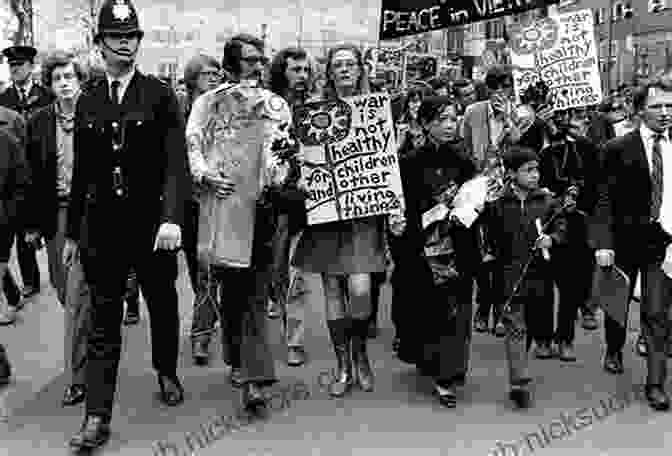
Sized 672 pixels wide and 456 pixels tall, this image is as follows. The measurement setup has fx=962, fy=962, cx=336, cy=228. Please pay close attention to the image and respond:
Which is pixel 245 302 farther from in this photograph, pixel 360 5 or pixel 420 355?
pixel 360 5

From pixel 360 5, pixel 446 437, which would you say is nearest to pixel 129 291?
pixel 446 437

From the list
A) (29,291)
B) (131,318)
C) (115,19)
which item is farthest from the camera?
(29,291)

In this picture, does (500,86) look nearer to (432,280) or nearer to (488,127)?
(488,127)

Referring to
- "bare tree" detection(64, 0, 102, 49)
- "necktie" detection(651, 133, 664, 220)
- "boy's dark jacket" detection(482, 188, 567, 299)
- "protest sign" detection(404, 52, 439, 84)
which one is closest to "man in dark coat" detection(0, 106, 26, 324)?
"boy's dark jacket" detection(482, 188, 567, 299)

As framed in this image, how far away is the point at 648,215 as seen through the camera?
563 cm

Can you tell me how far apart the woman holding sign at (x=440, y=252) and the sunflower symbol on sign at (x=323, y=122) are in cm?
45

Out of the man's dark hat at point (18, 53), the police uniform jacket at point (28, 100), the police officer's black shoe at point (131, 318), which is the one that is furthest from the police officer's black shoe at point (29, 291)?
the man's dark hat at point (18, 53)

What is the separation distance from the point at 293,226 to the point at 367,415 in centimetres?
130

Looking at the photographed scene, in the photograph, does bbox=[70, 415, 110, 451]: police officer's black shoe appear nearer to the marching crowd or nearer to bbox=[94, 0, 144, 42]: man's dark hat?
the marching crowd

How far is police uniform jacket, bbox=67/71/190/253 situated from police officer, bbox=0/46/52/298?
3725 mm

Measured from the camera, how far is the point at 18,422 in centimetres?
524

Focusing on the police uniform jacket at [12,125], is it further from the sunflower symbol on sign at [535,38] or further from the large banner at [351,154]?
the sunflower symbol on sign at [535,38]

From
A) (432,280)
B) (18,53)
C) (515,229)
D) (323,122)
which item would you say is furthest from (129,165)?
Answer: (18,53)

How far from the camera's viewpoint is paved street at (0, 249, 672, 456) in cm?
489
